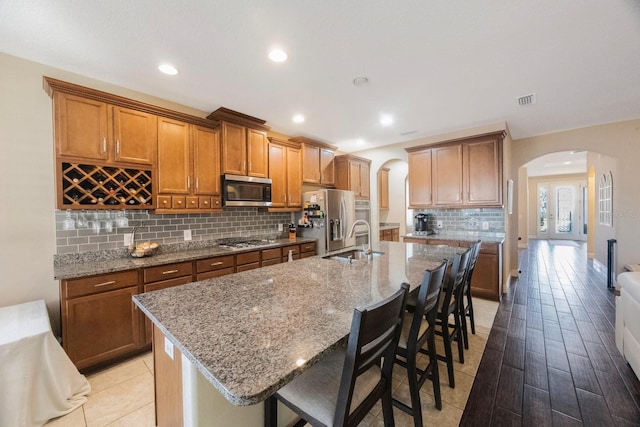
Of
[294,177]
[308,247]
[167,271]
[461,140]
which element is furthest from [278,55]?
[461,140]

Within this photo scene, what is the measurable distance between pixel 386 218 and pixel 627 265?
4454 mm

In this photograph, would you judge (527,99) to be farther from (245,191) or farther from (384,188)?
(384,188)

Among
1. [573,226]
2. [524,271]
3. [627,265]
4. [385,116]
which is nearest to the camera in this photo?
[385,116]

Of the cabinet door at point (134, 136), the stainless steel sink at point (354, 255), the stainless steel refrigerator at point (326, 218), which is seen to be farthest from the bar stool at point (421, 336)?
the cabinet door at point (134, 136)

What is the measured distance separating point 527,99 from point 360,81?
2125mm

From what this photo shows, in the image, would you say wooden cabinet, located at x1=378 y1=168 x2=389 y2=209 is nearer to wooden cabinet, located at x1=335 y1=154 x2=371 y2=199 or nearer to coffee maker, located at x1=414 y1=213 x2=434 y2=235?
wooden cabinet, located at x1=335 y1=154 x2=371 y2=199

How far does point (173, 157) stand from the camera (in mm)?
2914

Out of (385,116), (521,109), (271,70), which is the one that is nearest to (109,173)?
(271,70)

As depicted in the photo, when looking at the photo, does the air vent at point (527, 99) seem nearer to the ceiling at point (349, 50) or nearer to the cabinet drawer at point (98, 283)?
the ceiling at point (349, 50)

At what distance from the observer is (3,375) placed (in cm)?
155

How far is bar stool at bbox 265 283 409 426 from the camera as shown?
87 centimetres

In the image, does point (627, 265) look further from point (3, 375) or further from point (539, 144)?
point (3, 375)

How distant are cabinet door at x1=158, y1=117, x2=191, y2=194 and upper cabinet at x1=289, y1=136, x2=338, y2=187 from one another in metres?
1.83

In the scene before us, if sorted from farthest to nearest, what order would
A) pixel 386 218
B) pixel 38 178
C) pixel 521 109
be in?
pixel 386 218
pixel 521 109
pixel 38 178
